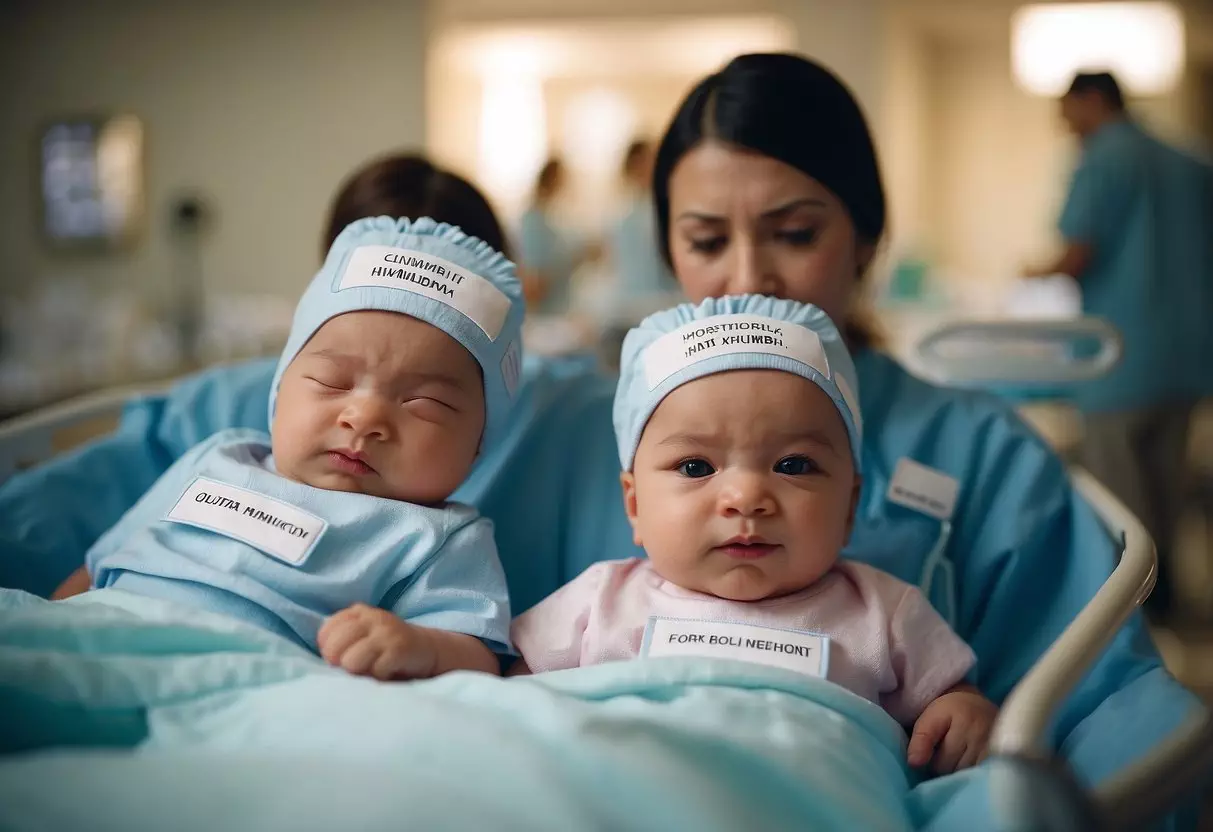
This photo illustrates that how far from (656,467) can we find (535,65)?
30.5 feet

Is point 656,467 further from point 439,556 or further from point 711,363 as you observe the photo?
point 439,556

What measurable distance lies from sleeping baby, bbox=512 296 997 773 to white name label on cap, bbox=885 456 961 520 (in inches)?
8.0

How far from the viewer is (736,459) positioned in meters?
Result: 1.19

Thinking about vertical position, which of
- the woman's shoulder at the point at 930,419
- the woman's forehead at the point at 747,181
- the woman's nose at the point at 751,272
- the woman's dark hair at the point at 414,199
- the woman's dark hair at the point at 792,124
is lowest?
the woman's shoulder at the point at 930,419

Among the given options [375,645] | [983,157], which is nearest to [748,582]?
[375,645]

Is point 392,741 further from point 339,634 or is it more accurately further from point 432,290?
point 432,290

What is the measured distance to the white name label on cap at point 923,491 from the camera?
1457 mm

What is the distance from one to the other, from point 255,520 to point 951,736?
2.35ft

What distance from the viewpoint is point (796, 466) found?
3.98ft

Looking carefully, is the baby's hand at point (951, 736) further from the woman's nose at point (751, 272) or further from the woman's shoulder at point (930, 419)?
the woman's nose at point (751, 272)

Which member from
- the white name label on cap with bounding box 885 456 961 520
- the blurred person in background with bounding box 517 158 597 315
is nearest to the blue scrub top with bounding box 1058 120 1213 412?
the white name label on cap with bounding box 885 456 961 520

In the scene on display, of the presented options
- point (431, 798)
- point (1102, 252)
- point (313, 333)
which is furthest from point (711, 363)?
point (1102, 252)

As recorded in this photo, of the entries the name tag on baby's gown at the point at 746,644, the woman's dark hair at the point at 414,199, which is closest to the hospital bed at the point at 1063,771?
the name tag on baby's gown at the point at 746,644

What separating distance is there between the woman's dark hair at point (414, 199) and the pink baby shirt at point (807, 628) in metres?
0.64
